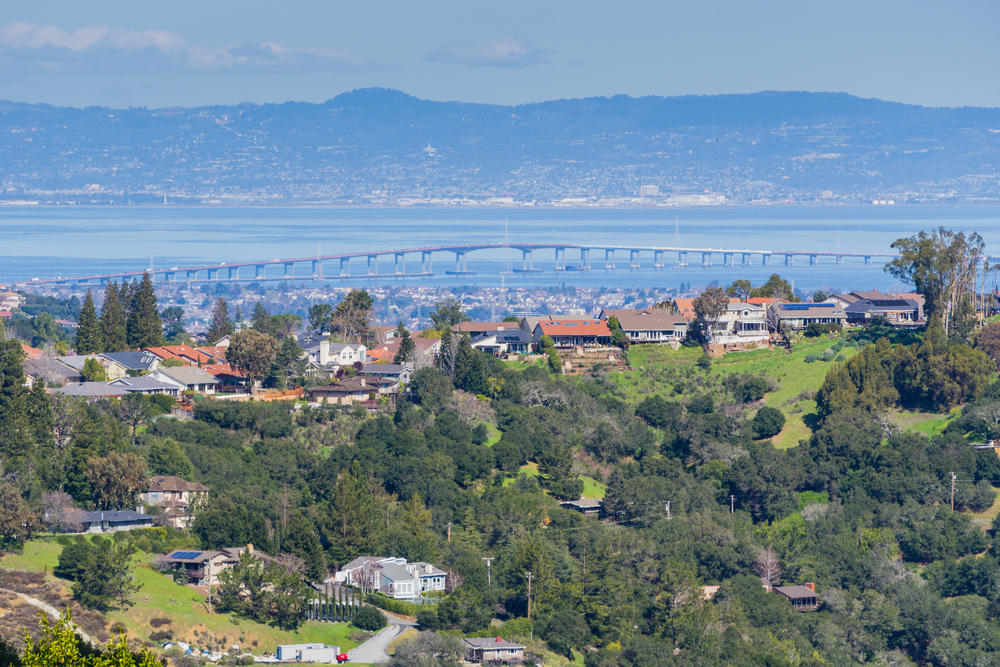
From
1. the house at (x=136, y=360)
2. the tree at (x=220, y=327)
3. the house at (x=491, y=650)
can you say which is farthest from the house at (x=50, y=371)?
the house at (x=491, y=650)

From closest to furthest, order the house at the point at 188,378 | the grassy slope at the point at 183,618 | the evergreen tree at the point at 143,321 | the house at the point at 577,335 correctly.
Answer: the grassy slope at the point at 183,618 → the house at the point at 188,378 → the evergreen tree at the point at 143,321 → the house at the point at 577,335

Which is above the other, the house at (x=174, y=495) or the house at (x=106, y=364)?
the house at (x=106, y=364)

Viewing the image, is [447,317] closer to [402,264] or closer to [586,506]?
[586,506]

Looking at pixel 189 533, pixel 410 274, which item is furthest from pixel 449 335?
pixel 410 274

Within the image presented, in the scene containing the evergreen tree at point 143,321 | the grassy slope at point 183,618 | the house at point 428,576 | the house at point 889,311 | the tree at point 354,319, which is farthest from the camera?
the house at point 889,311

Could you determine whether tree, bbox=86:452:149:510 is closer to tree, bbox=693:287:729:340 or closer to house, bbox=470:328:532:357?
house, bbox=470:328:532:357

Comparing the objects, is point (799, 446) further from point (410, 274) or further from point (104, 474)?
point (410, 274)

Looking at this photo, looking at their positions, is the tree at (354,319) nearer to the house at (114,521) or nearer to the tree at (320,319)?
the tree at (320,319)
